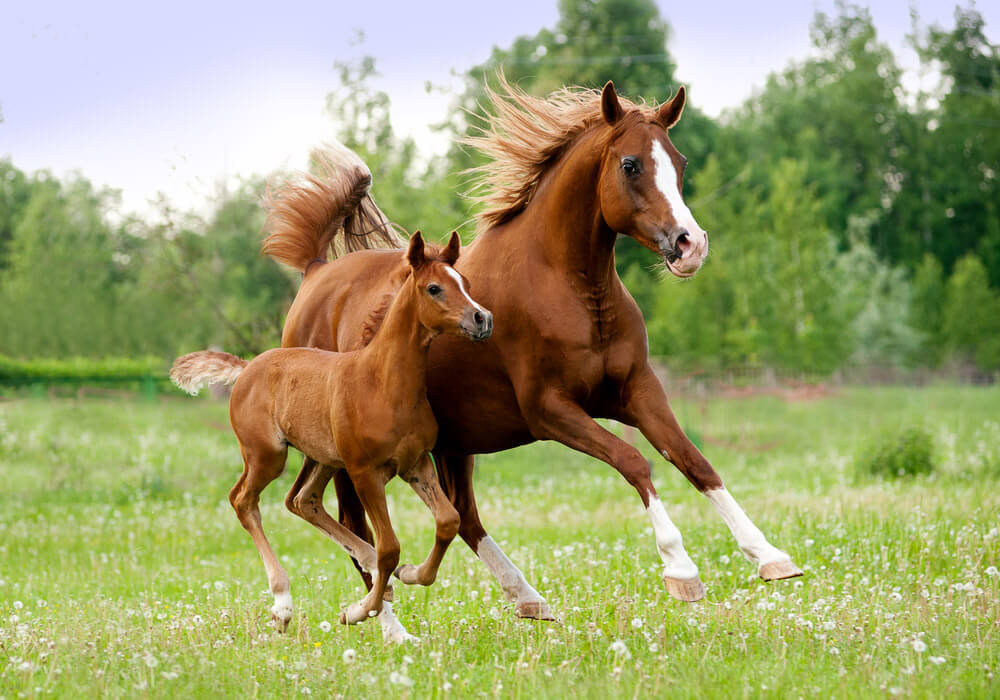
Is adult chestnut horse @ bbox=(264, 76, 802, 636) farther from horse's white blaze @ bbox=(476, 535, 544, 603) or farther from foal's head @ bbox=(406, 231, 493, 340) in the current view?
foal's head @ bbox=(406, 231, 493, 340)

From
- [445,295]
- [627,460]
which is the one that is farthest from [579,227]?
[627,460]

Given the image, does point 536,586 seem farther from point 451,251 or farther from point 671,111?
point 671,111

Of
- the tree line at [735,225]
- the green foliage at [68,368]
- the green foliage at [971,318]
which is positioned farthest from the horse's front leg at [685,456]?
the green foliage at [971,318]

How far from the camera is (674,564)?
201 inches

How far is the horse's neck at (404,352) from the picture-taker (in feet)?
18.2

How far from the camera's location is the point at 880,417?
90.8 feet

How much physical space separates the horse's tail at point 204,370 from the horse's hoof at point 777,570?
3413mm

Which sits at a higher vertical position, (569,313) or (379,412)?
(569,313)

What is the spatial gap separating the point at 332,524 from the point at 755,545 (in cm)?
244

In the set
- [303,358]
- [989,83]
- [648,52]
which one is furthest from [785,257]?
[303,358]

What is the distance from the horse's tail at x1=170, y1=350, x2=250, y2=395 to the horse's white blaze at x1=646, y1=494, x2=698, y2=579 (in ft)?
9.46

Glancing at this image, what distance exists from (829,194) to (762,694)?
2016 inches

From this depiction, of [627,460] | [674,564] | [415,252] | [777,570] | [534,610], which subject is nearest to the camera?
[777,570]

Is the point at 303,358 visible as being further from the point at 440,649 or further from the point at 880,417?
the point at 880,417
